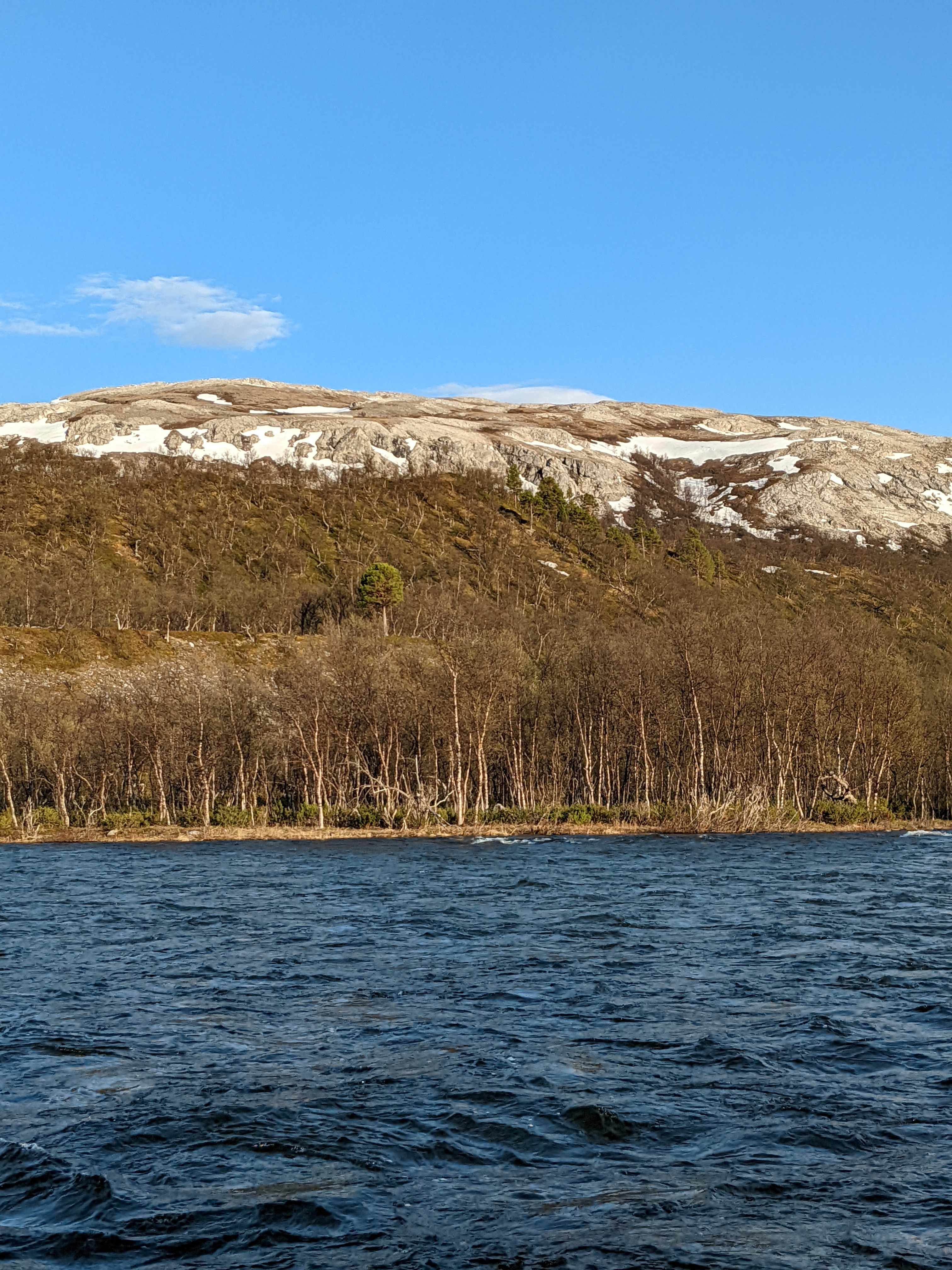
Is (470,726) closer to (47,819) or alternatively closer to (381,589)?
(47,819)

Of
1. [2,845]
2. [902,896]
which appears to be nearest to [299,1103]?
[902,896]

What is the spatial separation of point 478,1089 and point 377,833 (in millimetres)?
52403

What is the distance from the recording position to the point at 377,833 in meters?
68.3

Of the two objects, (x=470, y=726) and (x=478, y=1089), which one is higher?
(x=470, y=726)

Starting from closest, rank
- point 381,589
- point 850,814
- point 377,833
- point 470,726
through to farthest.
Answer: point 377,833, point 850,814, point 470,726, point 381,589

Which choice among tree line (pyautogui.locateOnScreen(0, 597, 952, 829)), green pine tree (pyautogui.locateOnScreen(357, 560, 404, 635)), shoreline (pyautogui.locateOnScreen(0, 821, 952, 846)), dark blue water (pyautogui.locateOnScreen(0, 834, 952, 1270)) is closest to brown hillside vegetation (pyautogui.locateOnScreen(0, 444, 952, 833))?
tree line (pyautogui.locateOnScreen(0, 597, 952, 829))

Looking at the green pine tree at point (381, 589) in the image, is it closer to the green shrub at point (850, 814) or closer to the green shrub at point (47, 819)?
the green shrub at point (47, 819)

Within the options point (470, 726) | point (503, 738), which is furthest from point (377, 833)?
point (503, 738)

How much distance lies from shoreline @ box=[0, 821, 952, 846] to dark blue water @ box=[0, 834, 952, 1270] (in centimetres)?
3114

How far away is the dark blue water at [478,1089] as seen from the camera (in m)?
11.6

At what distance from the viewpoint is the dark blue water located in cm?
1161

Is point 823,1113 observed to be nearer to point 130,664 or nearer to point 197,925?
point 197,925

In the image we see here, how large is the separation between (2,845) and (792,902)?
1827 inches

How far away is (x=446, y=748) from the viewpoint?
286 ft
